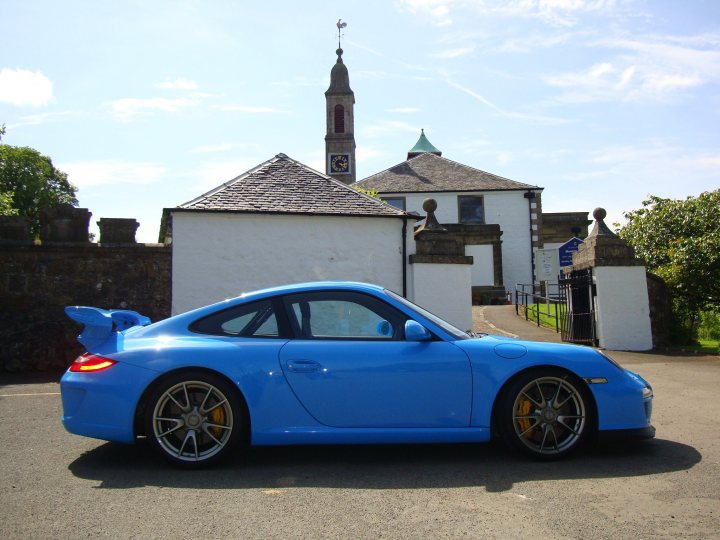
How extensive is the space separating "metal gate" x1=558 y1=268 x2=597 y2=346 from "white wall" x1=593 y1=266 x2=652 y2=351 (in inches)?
14.7

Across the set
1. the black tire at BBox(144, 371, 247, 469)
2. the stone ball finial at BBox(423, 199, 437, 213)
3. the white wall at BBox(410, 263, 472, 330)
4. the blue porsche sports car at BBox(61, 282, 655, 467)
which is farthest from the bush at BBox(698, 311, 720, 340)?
the black tire at BBox(144, 371, 247, 469)

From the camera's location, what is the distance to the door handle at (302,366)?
447cm

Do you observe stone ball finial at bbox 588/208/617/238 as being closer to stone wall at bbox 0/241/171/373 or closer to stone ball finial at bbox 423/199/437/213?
stone ball finial at bbox 423/199/437/213

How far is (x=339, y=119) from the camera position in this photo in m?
54.0

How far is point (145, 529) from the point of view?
3.27 m

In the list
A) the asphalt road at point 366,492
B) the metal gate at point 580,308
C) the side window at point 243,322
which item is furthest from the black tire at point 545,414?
the metal gate at point 580,308

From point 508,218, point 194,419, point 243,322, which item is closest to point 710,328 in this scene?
point 243,322

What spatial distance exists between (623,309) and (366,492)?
1013cm

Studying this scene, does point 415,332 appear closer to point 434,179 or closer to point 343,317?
point 343,317

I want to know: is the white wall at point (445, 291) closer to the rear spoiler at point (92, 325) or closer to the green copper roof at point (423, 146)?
the rear spoiler at point (92, 325)

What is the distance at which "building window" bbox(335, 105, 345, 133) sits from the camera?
2119 inches

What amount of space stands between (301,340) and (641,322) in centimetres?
995

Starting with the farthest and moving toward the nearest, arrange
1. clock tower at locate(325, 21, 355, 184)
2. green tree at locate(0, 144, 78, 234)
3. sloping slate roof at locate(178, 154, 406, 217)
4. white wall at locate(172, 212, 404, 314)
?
1. clock tower at locate(325, 21, 355, 184)
2. green tree at locate(0, 144, 78, 234)
3. sloping slate roof at locate(178, 154, 406, 217)
4. white wall at locate(172, 212, 404, 314)

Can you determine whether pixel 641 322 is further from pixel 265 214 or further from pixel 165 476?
pixel 165 476
